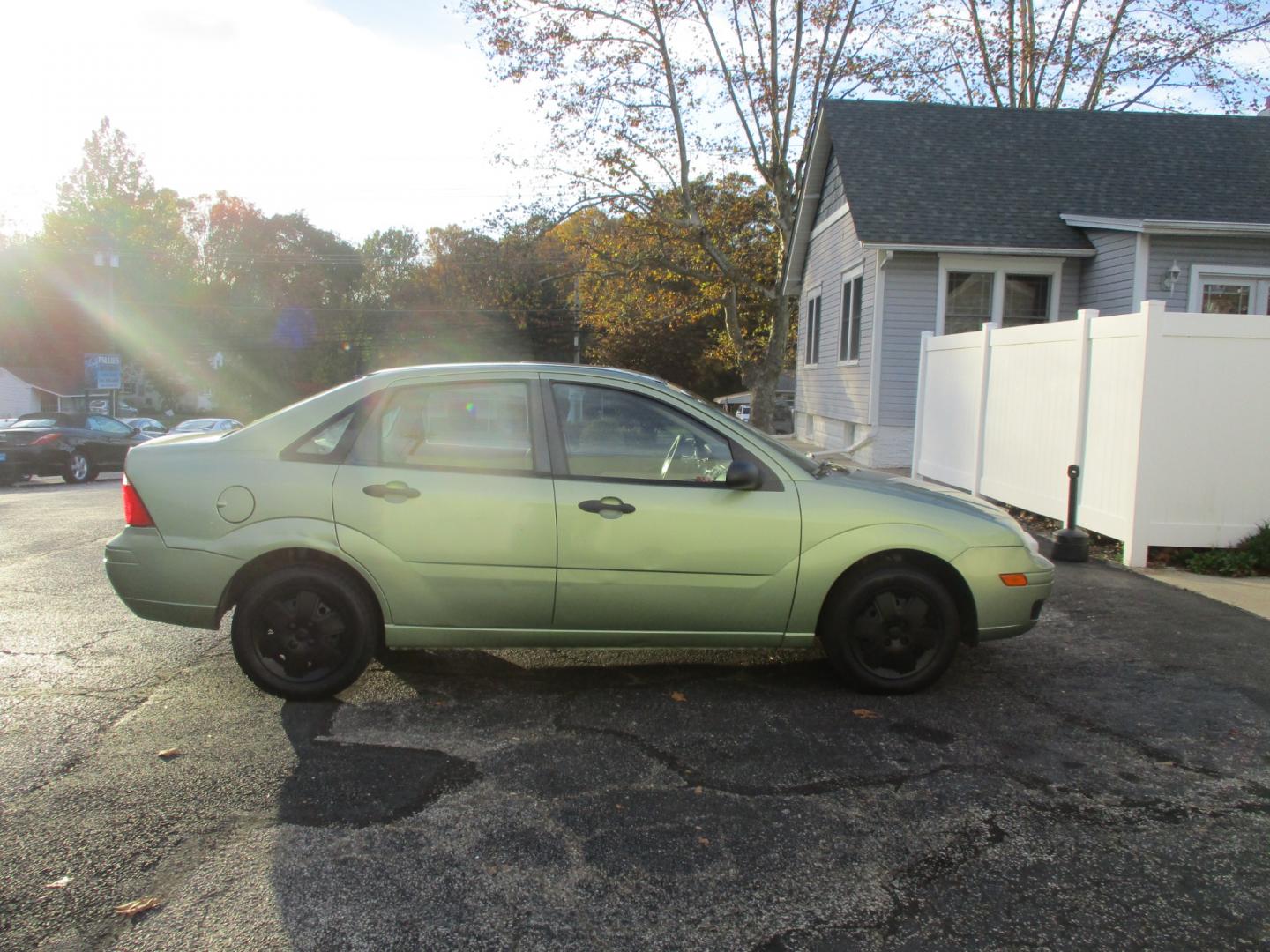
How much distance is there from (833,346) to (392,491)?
16.4 m

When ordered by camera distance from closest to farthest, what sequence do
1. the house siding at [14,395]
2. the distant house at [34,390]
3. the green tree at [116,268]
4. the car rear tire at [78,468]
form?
the car rear tire at [78,468]
the house siding at [14,395]
the distant house at [34,390]
the green tree at [116,268]

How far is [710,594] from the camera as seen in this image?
452 centimetres

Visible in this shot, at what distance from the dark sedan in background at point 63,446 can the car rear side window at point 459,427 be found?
17094 millimetres

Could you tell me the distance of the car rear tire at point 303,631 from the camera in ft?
14.6

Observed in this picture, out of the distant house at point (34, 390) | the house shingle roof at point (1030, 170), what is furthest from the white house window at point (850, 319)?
the distant house at point (34, 390)

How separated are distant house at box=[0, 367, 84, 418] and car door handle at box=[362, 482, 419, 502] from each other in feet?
167

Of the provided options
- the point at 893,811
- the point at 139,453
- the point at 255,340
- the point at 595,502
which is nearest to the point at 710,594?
the point at 595,502

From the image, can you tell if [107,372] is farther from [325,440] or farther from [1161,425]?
[1161,425]

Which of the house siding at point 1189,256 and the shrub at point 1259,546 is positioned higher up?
the house siding at point 1189,256

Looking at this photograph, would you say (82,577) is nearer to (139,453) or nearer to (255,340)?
(139,453)

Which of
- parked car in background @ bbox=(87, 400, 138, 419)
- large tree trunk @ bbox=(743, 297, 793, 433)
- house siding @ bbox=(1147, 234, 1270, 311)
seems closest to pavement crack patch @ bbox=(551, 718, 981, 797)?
house siding @ bbox=(1147, 234, 1270, 311)

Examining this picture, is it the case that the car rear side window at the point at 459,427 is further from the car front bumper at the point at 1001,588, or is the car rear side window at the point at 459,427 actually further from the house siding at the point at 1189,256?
the house siding at the point at 1189,256

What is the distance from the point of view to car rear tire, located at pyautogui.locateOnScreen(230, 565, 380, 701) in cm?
446

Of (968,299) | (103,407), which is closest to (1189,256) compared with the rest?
(968,299)
